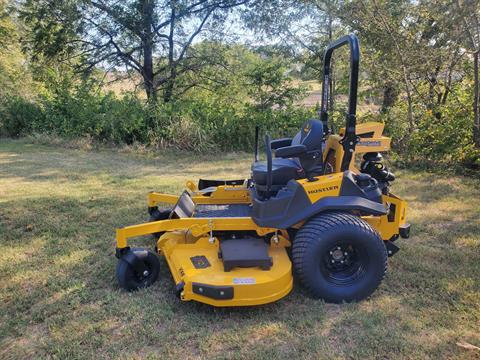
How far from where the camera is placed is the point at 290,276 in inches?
120

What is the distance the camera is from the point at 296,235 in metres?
3.20

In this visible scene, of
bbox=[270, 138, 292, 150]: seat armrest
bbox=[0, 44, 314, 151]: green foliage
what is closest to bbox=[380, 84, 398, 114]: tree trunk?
bbox=[0, 44, 314, 151]: green foliage

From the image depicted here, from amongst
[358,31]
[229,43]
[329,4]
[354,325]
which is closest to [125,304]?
[354,325]

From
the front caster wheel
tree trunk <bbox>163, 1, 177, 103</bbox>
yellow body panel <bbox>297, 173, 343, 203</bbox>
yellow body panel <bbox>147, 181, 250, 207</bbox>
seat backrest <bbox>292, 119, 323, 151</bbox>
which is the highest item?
tree trunk <bbox>163, 1, 177, 103</bbox>

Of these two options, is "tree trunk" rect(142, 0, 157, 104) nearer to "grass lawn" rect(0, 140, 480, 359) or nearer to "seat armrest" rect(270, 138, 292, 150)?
"grass lawn" rect(0, 140, 480, 359)

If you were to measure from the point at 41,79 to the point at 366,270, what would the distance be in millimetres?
12456

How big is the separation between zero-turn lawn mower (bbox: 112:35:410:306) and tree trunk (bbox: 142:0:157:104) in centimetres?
786

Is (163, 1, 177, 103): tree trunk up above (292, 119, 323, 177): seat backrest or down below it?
above

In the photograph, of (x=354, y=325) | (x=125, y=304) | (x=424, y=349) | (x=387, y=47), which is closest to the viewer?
(x=424, y=349)

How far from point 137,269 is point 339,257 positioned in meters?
1.55

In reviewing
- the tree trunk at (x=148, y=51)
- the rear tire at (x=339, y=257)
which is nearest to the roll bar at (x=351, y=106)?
the rear tire at (x=339, y=257)

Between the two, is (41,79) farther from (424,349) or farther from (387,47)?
(424,349)

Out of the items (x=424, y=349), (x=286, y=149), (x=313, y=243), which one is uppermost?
(x=286, y=149)

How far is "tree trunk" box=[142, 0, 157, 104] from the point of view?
11094mm
